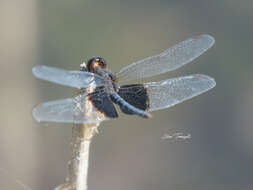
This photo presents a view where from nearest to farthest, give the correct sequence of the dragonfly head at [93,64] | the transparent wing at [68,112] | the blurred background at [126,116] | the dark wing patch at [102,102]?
the transparent wing at [68,112]
the dark wing patch at [102,102]
the dragonfly head at [93,64]
the blurred background at [126,116]

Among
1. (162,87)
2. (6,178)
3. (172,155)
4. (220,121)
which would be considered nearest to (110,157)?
(172,155)

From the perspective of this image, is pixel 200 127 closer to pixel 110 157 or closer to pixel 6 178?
pixel 110 157

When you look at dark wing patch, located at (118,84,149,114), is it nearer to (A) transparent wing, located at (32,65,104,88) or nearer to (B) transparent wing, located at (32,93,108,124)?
(A) transparent wing, located at (32,65,104,88)

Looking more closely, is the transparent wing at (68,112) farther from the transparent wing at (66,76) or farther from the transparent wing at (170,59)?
the transparent wing at (170,59)

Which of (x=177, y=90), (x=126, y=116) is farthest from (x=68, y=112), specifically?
(x=126, y=116)

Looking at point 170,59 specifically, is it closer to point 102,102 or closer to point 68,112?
point 102,102

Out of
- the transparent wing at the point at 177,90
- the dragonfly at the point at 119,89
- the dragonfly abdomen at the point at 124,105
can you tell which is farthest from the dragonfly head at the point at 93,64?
the transparent wing at the point at 177,90

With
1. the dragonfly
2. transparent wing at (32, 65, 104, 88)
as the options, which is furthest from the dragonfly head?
transparent wing at (32, 65, 104, 88)

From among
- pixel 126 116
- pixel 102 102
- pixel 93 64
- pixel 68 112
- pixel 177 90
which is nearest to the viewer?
pixel 68 112
